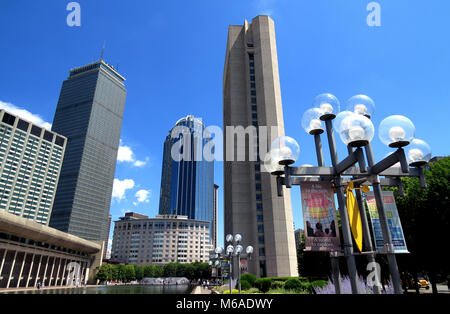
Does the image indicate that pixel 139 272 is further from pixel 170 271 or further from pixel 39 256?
pixel 39 256

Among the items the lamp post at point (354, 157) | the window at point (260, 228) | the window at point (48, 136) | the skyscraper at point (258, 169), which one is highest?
the window at point (48, 136)

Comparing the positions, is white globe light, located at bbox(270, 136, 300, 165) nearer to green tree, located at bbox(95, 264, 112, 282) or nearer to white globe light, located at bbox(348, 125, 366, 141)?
white globe light, located at bbox(348, 125, 366, 141)

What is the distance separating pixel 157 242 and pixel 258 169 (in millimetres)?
135143

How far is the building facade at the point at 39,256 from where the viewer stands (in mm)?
61375

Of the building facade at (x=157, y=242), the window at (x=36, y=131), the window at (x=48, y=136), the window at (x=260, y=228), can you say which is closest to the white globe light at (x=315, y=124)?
the window at (x=260, y=228)

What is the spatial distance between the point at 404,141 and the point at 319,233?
11.0 ft

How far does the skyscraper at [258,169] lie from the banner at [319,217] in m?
58.4

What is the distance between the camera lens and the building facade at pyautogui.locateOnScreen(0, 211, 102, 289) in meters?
61.4

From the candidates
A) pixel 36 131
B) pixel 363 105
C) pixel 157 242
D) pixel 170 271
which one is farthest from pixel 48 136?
pixel 363 105

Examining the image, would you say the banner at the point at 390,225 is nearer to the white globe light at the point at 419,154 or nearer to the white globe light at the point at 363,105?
the white globe light at the point at 419,154

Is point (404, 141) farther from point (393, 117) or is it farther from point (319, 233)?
point (319, 233)

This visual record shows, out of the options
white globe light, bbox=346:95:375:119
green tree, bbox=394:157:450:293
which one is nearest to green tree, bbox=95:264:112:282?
green tree, bbox=394:157:450:293

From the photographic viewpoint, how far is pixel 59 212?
7052 inches
